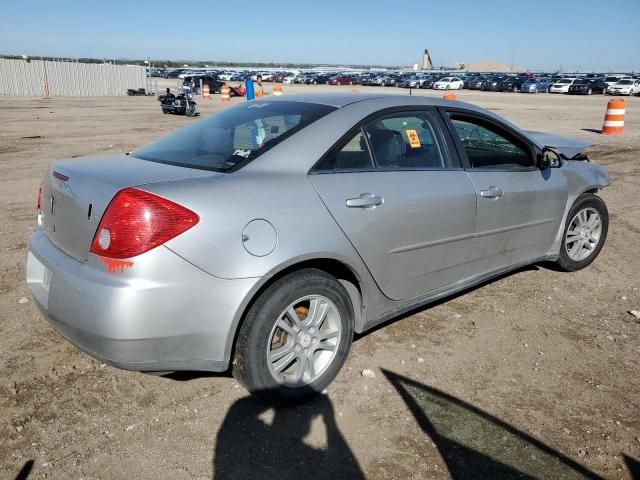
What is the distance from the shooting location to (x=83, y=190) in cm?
265

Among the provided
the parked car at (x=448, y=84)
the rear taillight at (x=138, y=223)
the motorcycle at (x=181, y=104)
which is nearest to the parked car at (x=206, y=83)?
the motorcycle at (x=181, y=104)

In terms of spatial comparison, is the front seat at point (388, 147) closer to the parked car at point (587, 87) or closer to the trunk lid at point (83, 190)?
the trunk lid at point (83, 190)

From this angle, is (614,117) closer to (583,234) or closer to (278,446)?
(583,234)

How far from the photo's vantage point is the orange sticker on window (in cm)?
349

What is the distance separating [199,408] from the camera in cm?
291

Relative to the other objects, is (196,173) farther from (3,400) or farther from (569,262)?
(569,262)

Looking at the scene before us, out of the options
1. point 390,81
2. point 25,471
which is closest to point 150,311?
point 25,471

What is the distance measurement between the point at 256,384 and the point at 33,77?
4192cm

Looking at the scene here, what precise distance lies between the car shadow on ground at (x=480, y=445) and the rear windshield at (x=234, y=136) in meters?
1.62

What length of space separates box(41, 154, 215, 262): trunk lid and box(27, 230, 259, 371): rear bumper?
5.5 inches

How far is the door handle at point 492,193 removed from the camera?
12.1 ft

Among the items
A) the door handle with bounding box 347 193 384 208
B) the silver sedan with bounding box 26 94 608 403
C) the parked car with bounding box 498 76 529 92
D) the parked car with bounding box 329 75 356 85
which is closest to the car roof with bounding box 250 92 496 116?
the silver sedan with bounding box 26 94 608 403

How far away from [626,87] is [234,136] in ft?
160

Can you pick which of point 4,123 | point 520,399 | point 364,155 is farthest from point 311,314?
point 4,123
